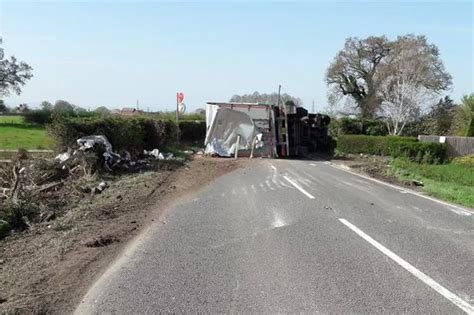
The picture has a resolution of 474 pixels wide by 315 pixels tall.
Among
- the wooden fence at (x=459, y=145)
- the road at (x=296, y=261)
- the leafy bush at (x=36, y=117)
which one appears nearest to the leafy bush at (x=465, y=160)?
the wooden fence at (x=459, y=145)

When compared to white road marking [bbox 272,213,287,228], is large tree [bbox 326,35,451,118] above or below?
above

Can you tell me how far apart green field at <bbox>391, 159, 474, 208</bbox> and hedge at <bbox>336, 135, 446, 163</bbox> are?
1.96 metres

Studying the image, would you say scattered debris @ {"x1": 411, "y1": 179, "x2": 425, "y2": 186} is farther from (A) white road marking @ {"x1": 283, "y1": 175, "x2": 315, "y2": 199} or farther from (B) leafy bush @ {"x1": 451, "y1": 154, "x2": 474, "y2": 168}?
(B) leafy bush @ {"x1": 451, "y1": 154, "x2": 474, "y2": 168}

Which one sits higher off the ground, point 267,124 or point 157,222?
point 267,124

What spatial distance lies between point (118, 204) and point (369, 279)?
6677mm

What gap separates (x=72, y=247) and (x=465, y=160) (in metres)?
23.1

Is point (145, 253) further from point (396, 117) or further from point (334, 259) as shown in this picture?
point (396, 117)

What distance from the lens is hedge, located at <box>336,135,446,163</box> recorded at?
84.6ft

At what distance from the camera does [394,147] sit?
26047 mm

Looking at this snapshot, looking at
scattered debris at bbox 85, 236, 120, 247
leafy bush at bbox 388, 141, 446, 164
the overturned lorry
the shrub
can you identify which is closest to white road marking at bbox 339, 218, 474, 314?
scattered debris at bbox 85, 236, 120, 247

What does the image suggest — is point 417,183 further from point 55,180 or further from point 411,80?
point 411,80

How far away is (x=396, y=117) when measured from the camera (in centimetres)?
4903

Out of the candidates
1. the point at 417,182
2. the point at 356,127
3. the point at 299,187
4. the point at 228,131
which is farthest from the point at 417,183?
the point at 356,127

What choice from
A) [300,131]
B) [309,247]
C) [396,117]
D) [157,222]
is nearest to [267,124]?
[300,131]
